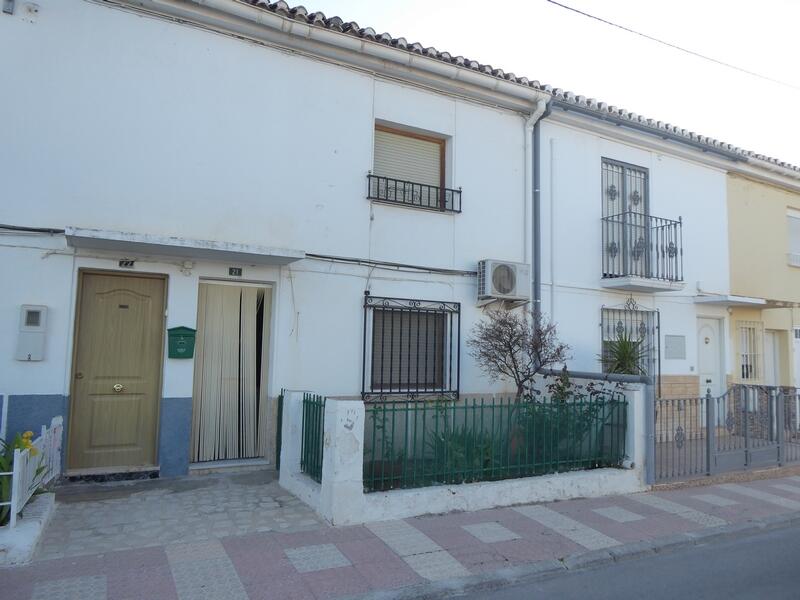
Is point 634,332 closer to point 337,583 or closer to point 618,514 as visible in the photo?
point 618,514

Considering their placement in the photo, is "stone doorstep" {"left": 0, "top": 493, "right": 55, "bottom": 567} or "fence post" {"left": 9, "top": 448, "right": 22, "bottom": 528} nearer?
"stone doorstep" {"left": 0, "top": 493, "right": 55, "bottom": 567}

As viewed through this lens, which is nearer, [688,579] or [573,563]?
[688,579]

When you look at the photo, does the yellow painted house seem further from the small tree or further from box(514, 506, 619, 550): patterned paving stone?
box(514, 506, 619, 550): patterned paving stone

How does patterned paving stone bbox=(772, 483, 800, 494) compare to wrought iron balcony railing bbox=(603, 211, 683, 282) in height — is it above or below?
below

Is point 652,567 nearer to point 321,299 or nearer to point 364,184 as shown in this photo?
point 321,299

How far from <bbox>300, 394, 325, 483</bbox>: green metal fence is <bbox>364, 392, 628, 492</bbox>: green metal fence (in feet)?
1.58

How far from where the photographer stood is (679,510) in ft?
20.8

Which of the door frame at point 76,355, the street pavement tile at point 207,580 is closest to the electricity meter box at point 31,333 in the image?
the door frame at point 76,355

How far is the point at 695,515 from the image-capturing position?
6.20m

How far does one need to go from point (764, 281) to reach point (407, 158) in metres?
8.09

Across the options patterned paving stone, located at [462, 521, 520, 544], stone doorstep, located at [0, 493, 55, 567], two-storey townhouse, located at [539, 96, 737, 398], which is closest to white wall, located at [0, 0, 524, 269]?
two-storey townhouse, located at [539, 96, 737, 398]

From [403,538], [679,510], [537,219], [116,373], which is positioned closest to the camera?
[403,538]

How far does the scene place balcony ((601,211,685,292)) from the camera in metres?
9.65

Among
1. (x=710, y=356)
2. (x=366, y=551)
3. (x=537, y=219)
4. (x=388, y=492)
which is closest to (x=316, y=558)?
(x=366, y=551)
